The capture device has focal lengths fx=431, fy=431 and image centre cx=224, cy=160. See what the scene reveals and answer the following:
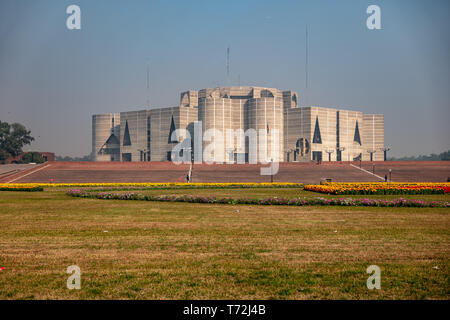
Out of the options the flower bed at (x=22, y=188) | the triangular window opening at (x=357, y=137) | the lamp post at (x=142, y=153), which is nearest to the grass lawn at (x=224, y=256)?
the flower bed at (x=22, y=188)

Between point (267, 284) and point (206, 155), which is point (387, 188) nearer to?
point (267, 284)

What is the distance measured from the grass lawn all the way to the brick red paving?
34.7 metres

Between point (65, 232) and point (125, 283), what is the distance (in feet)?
18.4

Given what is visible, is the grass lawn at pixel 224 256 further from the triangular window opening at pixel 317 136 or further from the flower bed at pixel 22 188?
the triangular window opening at pixel 317 136

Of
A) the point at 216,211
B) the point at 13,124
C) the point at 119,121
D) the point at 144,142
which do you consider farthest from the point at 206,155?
the point at 216,211

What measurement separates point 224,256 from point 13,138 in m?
113

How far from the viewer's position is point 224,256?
837cm

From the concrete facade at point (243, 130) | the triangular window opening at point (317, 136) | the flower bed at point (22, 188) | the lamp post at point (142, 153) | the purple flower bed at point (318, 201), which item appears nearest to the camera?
the purple flower bed at point (318, 201)

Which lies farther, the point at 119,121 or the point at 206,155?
the point at 119,121

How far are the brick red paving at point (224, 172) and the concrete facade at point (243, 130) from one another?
44.9 metres

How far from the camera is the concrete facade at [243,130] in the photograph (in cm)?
10600

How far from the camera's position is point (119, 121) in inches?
4966

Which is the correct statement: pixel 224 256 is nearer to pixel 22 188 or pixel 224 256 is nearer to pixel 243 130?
pixel 22 188

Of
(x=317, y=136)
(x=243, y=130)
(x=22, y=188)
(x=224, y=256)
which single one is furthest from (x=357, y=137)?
(x=224, y=256)
